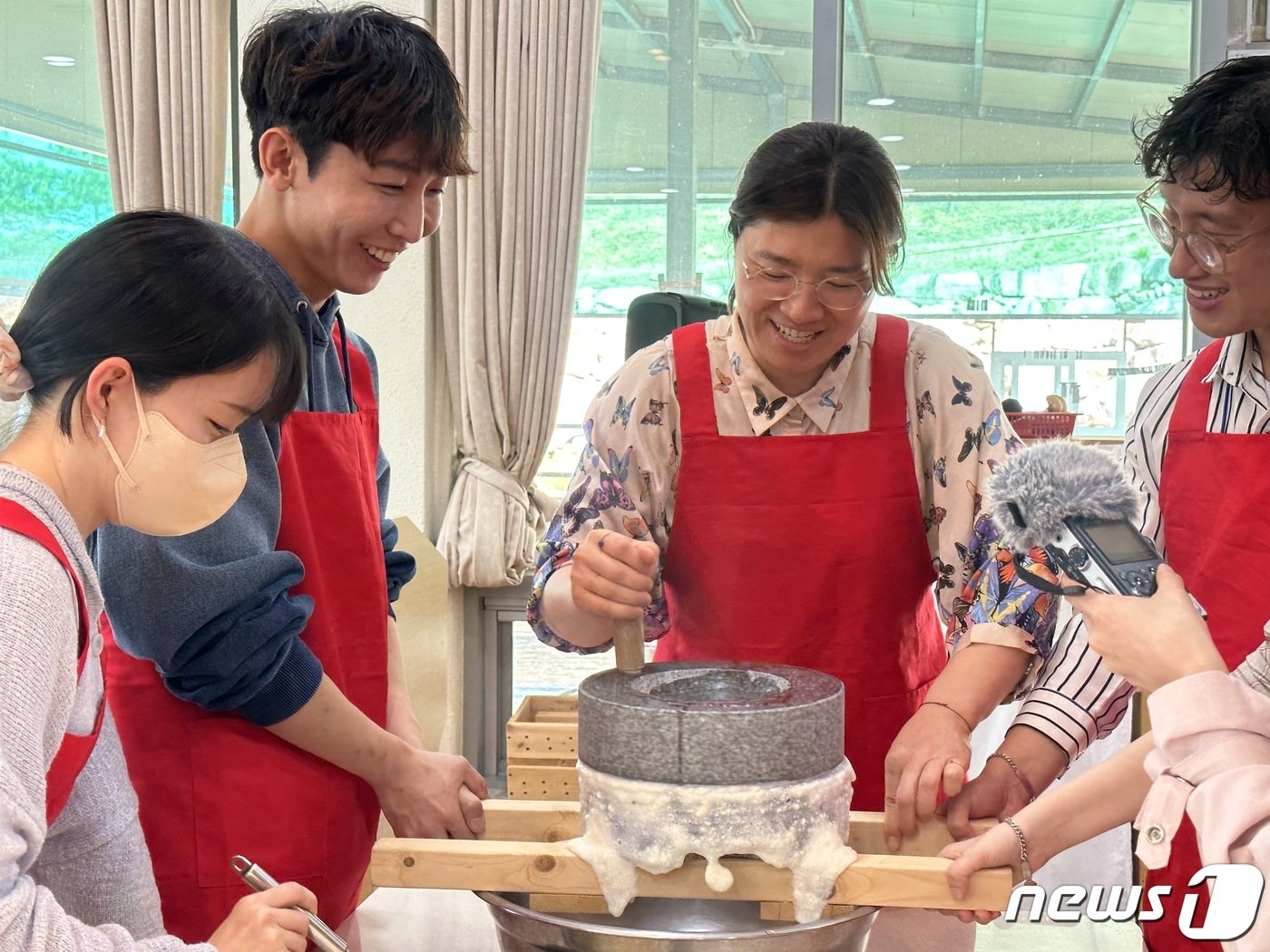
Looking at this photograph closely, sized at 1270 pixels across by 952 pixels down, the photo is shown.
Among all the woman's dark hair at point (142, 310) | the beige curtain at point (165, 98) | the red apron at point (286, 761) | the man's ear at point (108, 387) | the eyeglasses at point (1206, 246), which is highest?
the beige curtain at point (165, 98)

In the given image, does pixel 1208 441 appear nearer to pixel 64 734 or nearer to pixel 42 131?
pixel 64 734

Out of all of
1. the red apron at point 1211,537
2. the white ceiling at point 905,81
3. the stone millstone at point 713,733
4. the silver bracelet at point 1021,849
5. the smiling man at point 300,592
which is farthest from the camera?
the white ceiling at point 905,81

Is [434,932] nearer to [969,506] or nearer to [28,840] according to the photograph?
[28,840]

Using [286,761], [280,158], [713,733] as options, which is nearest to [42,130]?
[280,158]

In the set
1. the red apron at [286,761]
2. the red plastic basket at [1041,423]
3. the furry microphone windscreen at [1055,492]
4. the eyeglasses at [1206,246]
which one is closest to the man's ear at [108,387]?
the red apron at [286,761]

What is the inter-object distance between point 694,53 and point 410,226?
10.2 ft

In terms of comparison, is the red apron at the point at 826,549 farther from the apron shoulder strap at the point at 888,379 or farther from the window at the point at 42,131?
the window at the point at 42,131

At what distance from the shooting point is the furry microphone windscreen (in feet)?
3.17

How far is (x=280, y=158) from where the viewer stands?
1.48 meters

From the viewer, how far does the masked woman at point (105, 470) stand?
95 cm

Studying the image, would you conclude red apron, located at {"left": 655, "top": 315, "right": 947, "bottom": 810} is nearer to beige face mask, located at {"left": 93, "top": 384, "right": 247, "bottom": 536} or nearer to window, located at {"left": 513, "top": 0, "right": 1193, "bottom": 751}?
beige face mask, located at {"left": 93, "top": 384, "right": 247, "bottom": 536}

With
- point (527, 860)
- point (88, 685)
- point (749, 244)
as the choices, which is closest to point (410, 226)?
point (749, 244)

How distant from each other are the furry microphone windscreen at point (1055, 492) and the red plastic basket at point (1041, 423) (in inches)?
98.4

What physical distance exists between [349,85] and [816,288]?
61 cm
